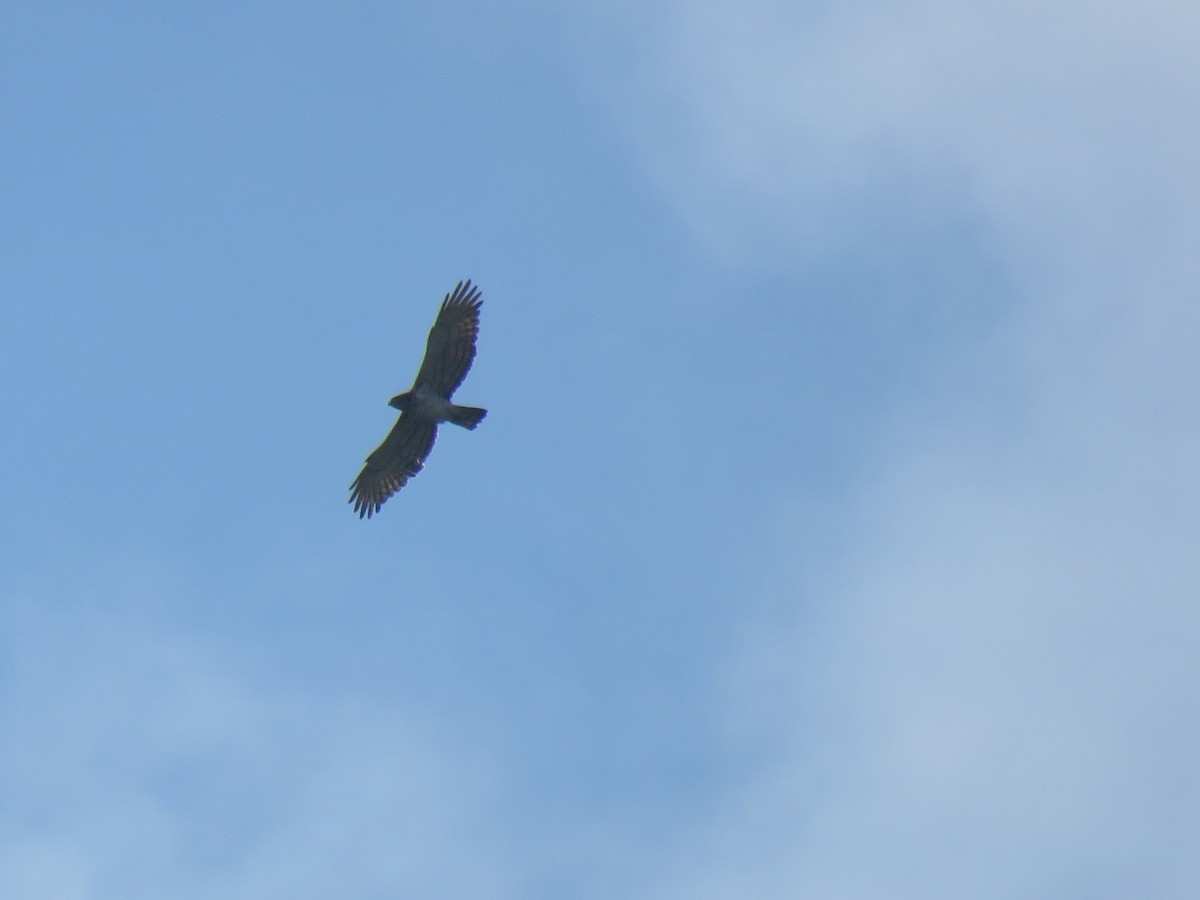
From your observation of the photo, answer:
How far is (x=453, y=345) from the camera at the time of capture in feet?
109

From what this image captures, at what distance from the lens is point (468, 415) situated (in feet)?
109

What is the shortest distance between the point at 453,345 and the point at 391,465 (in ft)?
10.1

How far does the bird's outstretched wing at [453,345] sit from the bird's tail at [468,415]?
1.63 ft

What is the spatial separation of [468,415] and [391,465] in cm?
244

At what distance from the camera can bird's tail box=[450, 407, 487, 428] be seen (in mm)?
33281

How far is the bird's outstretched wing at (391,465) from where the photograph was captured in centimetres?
3431

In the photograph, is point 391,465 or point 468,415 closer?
point 468,415

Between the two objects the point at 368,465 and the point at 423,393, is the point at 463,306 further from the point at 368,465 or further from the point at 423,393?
the point at 368,465

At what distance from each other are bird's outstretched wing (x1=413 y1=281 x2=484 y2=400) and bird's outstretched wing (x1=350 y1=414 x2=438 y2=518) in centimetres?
133

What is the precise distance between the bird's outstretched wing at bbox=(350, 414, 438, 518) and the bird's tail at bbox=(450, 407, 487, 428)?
946mm

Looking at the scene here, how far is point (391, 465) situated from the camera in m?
34.8

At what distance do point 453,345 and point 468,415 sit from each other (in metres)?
1.40

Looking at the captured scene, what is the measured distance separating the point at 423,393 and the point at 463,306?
1.88 meters

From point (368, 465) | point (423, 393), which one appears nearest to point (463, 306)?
point (423, 393)
